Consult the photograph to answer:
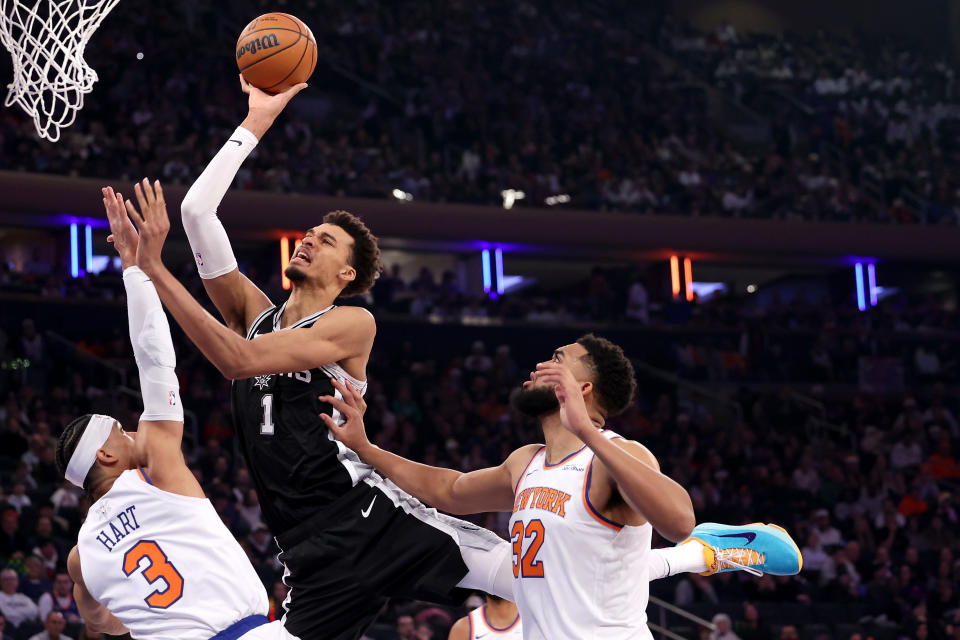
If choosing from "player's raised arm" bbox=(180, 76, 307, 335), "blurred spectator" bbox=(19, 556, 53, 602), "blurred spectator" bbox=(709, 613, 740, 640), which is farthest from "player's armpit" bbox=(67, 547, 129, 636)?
"blurred spectator" bbox=(709, 613, 740, 640)

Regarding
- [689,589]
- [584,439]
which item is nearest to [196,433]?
[689,589]

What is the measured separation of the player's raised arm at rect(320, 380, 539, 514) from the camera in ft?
15.4

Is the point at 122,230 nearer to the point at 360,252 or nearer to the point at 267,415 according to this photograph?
the point at 267,415

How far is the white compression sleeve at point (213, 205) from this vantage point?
4605 millimetres

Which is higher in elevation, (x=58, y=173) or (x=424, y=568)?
Answer: (x=58, y=173)

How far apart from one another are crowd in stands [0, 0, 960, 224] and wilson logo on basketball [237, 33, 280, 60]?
40.8 feet

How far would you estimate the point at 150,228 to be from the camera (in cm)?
411

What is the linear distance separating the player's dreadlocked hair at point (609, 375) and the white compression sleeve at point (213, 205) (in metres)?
1.53

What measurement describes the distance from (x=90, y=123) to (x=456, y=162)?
20.1 feet

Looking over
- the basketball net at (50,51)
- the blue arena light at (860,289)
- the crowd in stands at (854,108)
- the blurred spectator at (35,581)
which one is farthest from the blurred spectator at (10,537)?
the blue arena light at (860,289)

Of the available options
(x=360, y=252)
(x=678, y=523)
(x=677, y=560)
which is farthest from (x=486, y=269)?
(x=678, y=523)

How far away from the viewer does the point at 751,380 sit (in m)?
19.9

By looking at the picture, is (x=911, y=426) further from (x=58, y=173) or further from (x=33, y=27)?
(x=33, y=27)

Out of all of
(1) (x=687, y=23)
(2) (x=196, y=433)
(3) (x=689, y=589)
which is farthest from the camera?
(1) (x=687, y=23)
